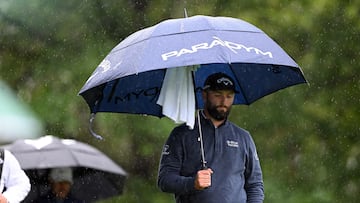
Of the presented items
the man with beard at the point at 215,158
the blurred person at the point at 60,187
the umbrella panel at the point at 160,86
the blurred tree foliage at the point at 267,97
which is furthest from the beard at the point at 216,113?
the blurred tree foliage at the point at 267,97

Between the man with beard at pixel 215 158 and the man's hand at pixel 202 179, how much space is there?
13 centimetres

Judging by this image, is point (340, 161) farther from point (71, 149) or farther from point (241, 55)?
point (241, 55)

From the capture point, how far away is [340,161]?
498 inches

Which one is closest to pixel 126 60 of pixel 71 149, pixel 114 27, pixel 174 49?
pixel 174 49

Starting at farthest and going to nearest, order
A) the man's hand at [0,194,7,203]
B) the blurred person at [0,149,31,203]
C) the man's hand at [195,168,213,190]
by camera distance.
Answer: the blurred person at [0,149,31,203] → the man's hand at [0,194,7,203] → the man's hand at [195,168,213,190]

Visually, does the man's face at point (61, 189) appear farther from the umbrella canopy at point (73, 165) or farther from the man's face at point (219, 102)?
the man's face at point (219, 102)

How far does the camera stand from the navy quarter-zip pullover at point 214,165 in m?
6.64

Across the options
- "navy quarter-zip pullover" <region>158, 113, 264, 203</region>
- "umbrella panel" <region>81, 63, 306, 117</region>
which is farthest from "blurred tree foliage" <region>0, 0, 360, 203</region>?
"navy quarter-zip pullover" <region>158, 113, 264, 203</region>

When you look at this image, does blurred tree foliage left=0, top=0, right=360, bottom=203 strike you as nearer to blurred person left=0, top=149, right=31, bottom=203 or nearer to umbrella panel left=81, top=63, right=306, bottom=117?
umbrella panel left=81, top=63, right=306, bottom=117

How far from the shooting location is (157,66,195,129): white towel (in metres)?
6.85

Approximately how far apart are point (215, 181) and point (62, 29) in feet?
20.8

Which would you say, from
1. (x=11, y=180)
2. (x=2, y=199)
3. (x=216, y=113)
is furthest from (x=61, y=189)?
(x=216, y=113)

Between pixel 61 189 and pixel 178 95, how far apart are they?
9.84 ft

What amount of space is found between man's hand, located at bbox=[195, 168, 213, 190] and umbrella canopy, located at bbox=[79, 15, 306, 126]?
0.45 metres
